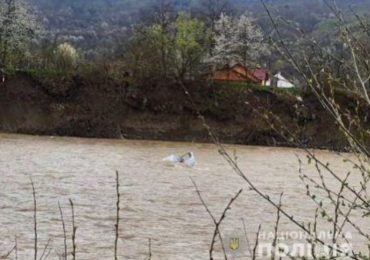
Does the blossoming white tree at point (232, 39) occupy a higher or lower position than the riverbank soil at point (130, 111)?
higher

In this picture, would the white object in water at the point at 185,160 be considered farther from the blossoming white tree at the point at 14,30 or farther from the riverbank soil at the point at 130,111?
the blossoming white tree at the point at 14,30

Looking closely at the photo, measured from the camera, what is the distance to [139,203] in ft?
50.4

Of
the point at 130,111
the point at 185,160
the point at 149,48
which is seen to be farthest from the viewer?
the point at 149,48

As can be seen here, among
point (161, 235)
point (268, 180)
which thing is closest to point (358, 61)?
point (161, 235)

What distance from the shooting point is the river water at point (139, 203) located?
1067cm

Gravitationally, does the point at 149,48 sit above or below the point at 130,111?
above

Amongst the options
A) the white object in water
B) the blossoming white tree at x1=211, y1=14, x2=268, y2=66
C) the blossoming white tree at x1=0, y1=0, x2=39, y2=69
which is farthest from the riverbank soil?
the white object in water

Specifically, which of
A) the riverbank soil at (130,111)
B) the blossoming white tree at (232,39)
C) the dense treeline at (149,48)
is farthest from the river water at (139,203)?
the blossoming white tree at (232,39)

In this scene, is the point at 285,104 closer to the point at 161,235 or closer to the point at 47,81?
the point at 47,81

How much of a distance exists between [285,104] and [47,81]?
14.5 m

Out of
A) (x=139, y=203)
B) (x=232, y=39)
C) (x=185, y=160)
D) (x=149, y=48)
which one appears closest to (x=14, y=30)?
(x=149, y=48)

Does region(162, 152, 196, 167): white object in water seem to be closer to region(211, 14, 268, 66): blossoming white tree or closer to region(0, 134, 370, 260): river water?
region(0, 134, 370, 260): river water

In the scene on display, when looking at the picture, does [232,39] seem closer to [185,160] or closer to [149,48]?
[149,48]

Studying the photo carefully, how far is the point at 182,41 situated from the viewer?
50125 mm
